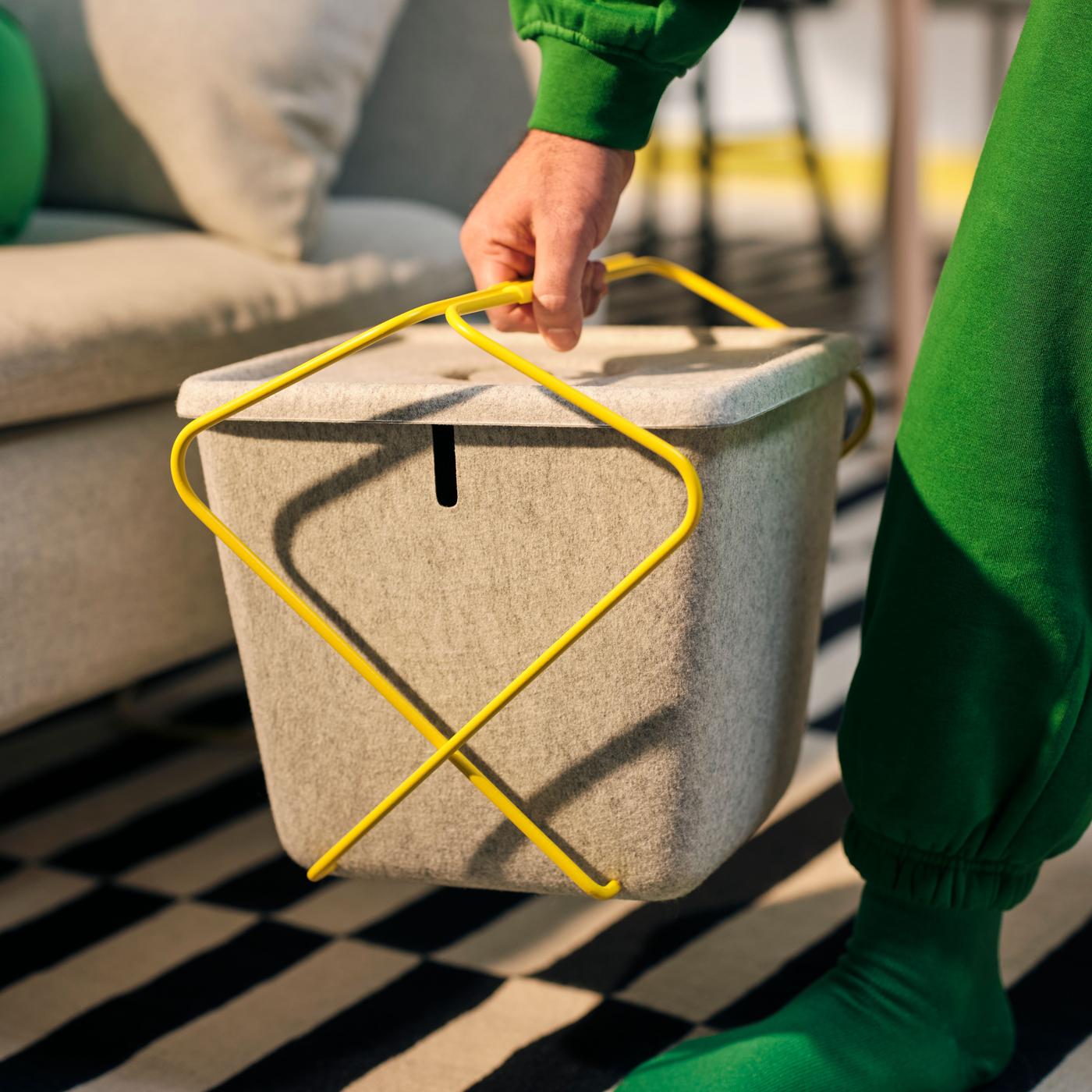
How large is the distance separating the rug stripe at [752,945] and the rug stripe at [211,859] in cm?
30

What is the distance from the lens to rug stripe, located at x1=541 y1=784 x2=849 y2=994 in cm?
79

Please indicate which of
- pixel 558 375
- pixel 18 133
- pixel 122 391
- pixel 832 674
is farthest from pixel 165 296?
pixel 832 674

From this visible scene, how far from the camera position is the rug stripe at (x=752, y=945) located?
0.76 meters

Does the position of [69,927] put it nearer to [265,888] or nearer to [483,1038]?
[265,888]

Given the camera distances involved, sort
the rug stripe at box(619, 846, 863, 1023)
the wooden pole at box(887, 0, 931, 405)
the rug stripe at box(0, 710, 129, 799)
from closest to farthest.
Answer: the rug stripe at box(619, 846, 863, 1023), the rug stripe at box(0, 710, 129, 799), the wooden pole at box(887, 0, 931, 405)

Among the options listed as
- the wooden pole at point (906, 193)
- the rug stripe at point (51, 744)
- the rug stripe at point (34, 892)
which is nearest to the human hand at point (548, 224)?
the rug stripe at point (34, 892)

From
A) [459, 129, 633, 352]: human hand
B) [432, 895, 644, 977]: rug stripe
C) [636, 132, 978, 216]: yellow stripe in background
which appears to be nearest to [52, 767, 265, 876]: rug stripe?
[432, 895, 644, 977]: rug stripe

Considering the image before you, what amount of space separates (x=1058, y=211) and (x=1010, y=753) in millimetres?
239

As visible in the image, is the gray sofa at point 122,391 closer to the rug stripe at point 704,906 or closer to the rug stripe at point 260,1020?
the rug stripe at point 260,1020

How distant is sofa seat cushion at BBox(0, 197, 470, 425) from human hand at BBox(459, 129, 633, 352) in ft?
0.90

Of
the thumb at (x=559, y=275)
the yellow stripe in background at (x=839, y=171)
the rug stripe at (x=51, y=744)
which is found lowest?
the rug stripe at (x=51, y=744)

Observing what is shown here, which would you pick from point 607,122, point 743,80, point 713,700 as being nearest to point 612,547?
point 713,700

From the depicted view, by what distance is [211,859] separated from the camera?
940mm

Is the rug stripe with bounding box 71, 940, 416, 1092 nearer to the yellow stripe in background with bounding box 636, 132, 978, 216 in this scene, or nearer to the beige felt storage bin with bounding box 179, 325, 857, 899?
the beige felt storage bin with bounding box 179, 325, 857, 899
